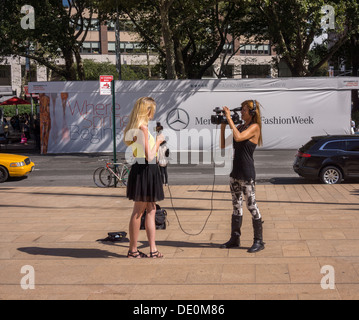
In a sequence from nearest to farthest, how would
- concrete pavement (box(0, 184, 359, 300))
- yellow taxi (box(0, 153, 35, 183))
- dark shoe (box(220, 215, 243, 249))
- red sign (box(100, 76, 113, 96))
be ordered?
concrete pavement (box(0, 184, 359, 300)) < dark shoe (box(220, 215, 243, 249)) < red sign (box(100, 76, 113, 96)) < yellow taxi (box(0, 153, 35, 183))

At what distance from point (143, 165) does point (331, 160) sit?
36.9 ft

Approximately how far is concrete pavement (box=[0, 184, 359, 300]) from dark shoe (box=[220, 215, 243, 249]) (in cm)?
17

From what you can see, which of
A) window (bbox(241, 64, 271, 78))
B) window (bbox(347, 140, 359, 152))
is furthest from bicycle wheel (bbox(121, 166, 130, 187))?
window (bbox(241, 64, 271, 78))

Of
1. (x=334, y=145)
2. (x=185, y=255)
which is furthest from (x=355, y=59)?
(x=185, y=255)

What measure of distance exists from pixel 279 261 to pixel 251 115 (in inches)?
69.5

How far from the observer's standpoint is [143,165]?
256 inches

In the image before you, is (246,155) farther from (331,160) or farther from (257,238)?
(331,160)

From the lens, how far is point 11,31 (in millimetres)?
32531

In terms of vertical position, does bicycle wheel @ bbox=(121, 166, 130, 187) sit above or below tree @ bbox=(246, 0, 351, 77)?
below

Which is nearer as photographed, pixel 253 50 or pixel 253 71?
pixel 253 50

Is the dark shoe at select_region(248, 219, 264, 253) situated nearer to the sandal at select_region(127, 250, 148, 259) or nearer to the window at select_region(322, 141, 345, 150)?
the sandal at select_region(127, 250, 148, 259)

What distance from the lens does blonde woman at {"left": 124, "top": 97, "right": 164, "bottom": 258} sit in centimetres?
634

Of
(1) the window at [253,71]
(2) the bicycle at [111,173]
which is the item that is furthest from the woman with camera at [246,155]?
(1) the window at [253,71]

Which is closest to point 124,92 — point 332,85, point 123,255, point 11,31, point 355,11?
point 11,31
